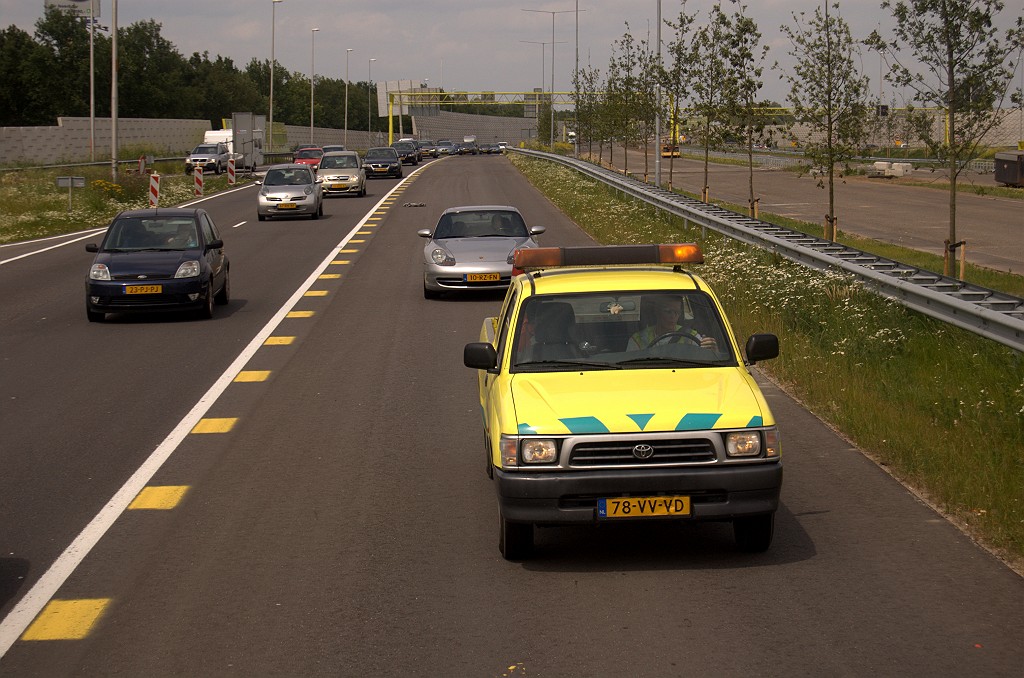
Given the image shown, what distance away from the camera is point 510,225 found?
22406 millimetres

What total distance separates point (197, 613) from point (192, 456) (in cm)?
379

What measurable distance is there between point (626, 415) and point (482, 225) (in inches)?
610

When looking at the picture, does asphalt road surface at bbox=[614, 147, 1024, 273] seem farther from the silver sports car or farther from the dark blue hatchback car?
the dark blue hatchback car

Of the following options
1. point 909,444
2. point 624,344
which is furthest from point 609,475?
point 909,444

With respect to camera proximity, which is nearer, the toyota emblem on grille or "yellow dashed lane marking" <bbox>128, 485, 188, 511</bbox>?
the toyota emblem on grille

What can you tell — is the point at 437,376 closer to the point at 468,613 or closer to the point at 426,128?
the point at 468,613

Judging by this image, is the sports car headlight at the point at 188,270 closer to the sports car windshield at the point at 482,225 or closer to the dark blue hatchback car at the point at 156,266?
the dark blue hatchback car at the point at 156,266

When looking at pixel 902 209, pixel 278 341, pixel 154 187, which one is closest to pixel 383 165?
pixel 154 187

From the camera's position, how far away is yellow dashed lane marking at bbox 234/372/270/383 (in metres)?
13.8

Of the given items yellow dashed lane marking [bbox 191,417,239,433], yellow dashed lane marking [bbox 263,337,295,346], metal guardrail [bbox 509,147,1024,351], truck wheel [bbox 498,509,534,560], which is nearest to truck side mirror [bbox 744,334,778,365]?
truck wheel [bbox 498,509,534,560]

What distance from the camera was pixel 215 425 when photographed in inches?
453

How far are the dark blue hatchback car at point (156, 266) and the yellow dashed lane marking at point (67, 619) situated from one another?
12.0m

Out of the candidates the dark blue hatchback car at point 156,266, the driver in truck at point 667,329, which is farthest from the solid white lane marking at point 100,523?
the driver in truck at point 667,329

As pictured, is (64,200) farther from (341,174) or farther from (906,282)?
(906,282)
